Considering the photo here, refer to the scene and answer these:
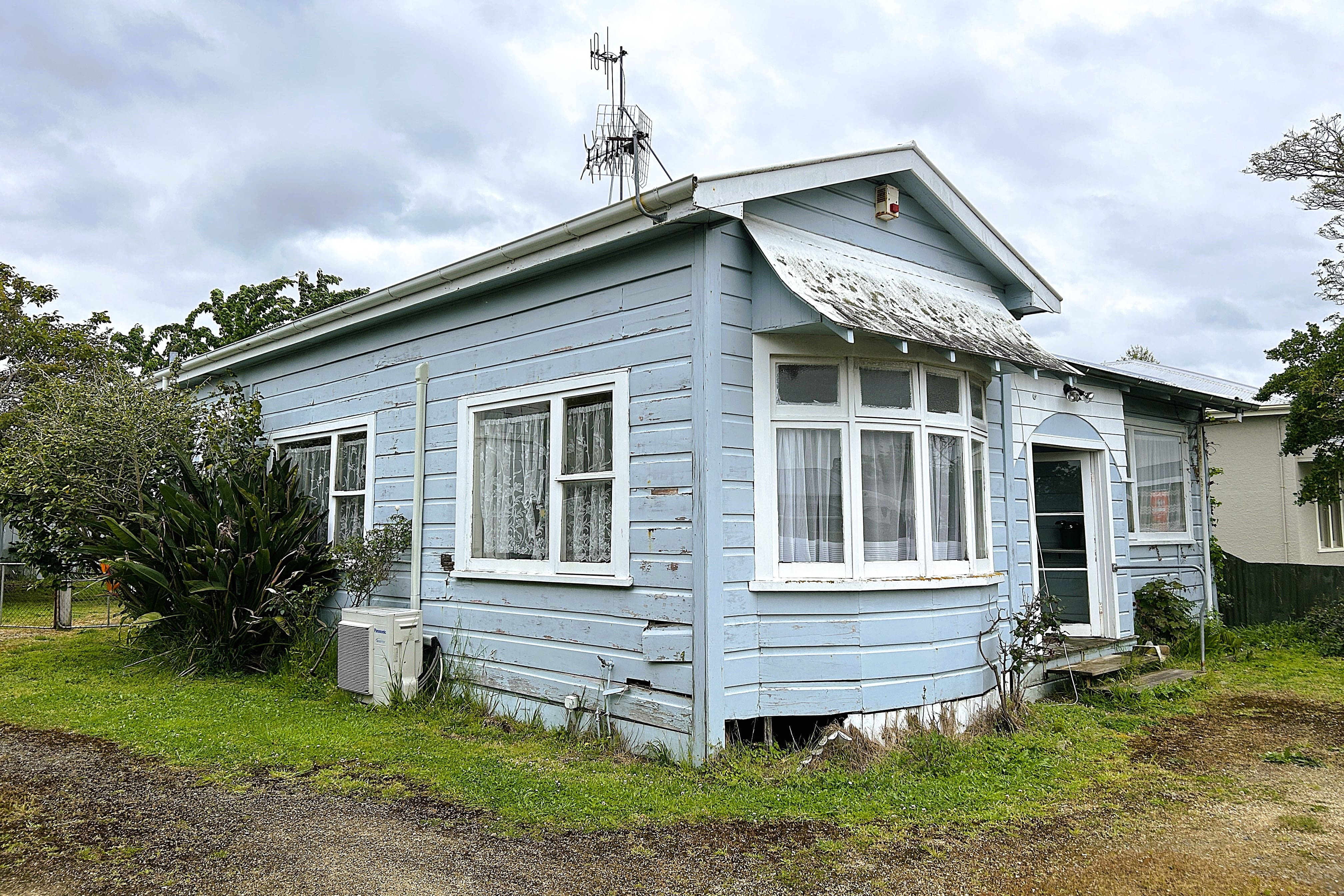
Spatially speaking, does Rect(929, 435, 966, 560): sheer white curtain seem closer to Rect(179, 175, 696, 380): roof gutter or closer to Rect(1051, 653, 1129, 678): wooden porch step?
Rect(1051, 653, 1129, 678): wooden porch step

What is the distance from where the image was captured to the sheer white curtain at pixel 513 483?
21.8 feet

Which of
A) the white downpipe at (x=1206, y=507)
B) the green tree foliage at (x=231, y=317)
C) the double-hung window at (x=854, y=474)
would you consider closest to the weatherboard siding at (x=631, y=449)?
the double-hung window at (x=854, y=474)

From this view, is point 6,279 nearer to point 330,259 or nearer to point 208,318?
point 208,318

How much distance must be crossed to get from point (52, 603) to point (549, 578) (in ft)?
52.6

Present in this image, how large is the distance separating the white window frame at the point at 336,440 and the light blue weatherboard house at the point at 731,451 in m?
0.30

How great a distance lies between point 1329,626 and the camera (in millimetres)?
10469

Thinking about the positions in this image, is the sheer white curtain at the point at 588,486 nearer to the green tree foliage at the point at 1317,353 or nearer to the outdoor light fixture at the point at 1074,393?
the outdoor light fixture at the point at 1074,393

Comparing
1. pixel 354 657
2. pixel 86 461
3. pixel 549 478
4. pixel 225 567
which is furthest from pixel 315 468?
pixel 549 478

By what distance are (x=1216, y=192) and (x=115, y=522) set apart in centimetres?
2183

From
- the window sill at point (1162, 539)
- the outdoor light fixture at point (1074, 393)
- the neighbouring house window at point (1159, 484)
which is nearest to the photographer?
the outdoor light fixture at point (1074, 393)

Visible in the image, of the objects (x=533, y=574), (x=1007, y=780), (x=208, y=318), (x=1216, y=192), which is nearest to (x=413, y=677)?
(x=533, y=574)

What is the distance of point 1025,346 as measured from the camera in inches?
264

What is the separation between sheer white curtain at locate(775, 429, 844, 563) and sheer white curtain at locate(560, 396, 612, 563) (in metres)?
1.23

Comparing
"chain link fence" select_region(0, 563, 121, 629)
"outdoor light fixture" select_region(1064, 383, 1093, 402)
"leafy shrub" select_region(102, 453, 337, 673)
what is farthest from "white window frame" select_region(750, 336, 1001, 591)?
"chain link fence" select_region(0, 563, 121, 629)
